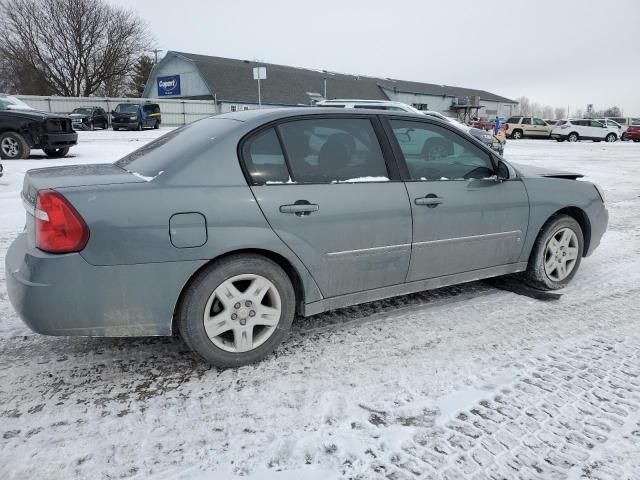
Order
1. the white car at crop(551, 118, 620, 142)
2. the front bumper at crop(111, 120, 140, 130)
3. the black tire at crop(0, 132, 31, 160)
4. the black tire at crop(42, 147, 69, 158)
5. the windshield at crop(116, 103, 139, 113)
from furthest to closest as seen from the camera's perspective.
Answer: the white car at crop(551, 118, 620, 142) < the windshield at crop(116, 103, 139, 113) < the front bumper at crop(111, 120, 140, 130) < the black tire at crop(42, 147, 69, 158) < the black tire at crop(0, 132, 31, 160)

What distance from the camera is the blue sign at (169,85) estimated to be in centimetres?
4581

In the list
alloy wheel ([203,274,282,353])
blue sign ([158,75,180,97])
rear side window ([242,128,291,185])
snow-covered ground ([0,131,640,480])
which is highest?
blue sign ([158,75,180,97])

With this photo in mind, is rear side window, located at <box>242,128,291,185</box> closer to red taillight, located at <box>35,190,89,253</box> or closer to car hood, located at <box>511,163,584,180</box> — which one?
red taillight, located at <box>35,190,89,253</box>

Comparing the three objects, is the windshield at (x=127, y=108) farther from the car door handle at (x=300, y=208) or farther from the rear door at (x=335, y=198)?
the car door handle at (x=300, y=208)

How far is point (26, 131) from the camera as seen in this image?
40.3 ft

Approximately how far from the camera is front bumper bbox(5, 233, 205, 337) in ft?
8.07

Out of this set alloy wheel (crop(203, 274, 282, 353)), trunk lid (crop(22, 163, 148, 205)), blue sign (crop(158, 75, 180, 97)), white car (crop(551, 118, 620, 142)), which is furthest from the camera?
blue sign (crop(158, 75, 180, 97))

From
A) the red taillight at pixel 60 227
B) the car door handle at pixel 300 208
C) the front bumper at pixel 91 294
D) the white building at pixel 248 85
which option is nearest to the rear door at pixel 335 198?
the car door handle at pixel 300 208

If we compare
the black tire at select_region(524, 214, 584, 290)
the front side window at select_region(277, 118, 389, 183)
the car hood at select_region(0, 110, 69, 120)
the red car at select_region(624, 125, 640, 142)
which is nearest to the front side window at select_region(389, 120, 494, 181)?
the front side window at select_region(277, 118, 389, 183)

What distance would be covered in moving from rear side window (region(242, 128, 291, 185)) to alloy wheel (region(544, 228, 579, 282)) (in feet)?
8.40

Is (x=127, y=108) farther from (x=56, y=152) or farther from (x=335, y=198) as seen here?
(x=335, y=198)

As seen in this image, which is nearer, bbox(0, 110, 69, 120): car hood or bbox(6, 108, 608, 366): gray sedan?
bbox(6, 108, 608, 366): gray sedan

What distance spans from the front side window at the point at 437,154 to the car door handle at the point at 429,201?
0.48 ft

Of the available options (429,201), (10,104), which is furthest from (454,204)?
(10,104)
